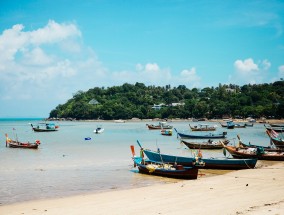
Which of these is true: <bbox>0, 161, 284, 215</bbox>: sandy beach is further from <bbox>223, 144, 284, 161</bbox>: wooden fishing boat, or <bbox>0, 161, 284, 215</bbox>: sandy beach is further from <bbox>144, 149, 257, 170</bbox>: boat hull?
<bbox>223, 144, 284, 161</bbox>: wooden fishing boat

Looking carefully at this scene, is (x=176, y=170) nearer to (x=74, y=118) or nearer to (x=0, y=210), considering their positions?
(x=0, y=210)

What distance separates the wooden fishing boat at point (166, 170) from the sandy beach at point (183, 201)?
1.60 meters

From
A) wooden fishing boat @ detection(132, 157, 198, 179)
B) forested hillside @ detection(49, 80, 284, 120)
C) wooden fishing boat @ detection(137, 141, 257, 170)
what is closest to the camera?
wooden fishing boat @ detection(132, 157, 198, 179)

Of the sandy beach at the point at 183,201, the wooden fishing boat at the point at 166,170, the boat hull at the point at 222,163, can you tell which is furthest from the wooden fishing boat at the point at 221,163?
the sandy beach at the point at 183,201

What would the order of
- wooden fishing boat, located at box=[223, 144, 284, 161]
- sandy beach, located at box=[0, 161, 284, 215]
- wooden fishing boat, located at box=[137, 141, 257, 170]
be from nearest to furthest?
sandy beach, located at box=[0, 161, 284, 215]
wooden fishing boat, located at box=[137, 141, 257, 170]
wooden fishing boat, located at box=[223, 144, 284, 161]

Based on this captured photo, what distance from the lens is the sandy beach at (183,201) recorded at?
10336mm

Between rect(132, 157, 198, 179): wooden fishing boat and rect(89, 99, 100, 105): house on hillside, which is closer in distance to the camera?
rect(132, 157, 198, 179): wooden fishing boat

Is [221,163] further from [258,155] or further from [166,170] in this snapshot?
[258,155]

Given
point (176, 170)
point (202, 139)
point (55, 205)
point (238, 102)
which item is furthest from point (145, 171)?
point (238, 102)

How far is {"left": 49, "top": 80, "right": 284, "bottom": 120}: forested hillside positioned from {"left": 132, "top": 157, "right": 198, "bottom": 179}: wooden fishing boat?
9841 cm

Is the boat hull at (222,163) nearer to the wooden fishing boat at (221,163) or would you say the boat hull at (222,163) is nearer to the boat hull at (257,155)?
the wooden fishing boat at (221,163)

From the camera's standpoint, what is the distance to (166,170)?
18344mm

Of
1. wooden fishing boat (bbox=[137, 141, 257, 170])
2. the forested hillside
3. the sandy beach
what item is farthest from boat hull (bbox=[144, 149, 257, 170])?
the forested hillside

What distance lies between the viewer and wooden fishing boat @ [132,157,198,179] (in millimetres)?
17375
